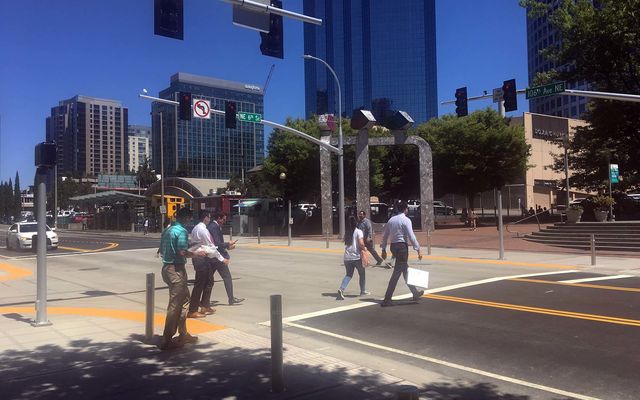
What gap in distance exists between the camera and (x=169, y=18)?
32.4 feet

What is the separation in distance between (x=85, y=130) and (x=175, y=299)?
4472cm

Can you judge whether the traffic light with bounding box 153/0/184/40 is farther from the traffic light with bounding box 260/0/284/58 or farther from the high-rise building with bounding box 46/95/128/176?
the high-rise building with bounding box 46/95/128/176

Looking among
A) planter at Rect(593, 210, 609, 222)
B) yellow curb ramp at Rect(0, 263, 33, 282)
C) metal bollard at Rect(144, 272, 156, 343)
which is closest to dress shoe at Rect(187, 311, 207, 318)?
metal bollard at Rect(144, 272, 156, 343)

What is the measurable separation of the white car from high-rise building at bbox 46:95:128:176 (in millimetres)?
3608

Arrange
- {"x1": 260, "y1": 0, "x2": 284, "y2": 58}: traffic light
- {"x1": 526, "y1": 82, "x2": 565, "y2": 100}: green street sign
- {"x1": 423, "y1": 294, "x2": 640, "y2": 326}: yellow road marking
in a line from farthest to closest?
1. {"x1": 526, "y1": 82, "x2": 565, "y2": 100}: green street sign
2. {"x1": 260, "y1": 0, "x2": 284, "y2": 58}: traffic light
3. {"x1": 423, "y1": 294, "x2": 640, "y2": 326}: yellow road marking

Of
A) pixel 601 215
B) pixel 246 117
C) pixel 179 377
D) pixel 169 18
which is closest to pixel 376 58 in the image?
pixel 246 117

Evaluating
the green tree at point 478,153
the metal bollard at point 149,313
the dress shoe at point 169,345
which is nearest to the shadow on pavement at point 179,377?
the dress shoe at point 169,345

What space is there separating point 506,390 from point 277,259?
15.3 meters

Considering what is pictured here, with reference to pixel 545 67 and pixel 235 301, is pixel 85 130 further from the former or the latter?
pixel 545 67

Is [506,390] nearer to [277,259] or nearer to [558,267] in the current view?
[558,267]

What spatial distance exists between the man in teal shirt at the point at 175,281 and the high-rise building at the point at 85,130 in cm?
1054

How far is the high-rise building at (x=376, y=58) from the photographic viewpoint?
41469 millimetres

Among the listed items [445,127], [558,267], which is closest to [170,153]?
[445,127]

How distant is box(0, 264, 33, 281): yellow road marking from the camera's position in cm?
1636
